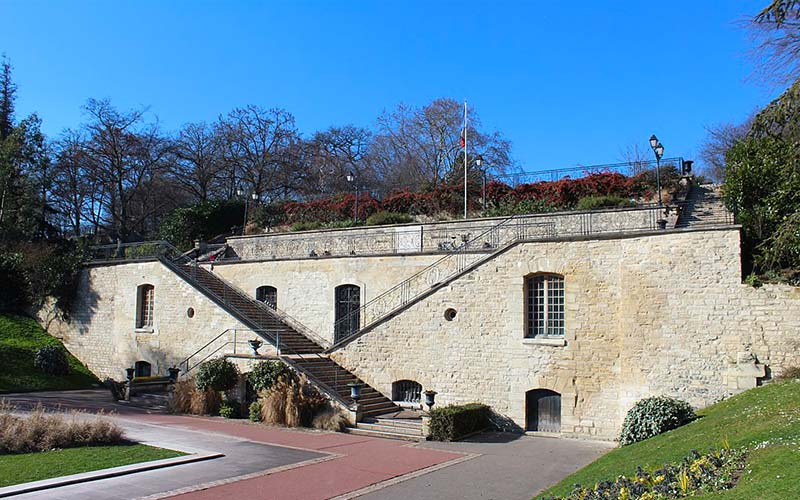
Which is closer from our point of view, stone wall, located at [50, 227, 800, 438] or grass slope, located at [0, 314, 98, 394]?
stone wall, located at [50, 227, 800, 438]

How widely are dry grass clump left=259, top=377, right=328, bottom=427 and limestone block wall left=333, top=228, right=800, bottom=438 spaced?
202 cm

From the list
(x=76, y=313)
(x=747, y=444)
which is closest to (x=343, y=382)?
(x=747, y=444)

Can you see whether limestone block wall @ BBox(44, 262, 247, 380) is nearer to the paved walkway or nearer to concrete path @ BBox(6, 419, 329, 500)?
the paved walkway

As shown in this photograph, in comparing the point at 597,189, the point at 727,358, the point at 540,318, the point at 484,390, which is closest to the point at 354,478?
the point at 484,390

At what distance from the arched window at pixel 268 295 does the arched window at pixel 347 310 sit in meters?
2.92

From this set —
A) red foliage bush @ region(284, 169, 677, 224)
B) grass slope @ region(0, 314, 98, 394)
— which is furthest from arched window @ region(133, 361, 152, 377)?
red foliage bush @ region(284, 169, 677, 224)

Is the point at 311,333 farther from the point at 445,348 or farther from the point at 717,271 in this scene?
the point at 717,271

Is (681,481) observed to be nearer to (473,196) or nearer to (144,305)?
(473,196)

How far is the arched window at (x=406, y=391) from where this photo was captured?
55.9 feet

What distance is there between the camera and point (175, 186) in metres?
35.4

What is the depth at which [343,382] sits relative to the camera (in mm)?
17188

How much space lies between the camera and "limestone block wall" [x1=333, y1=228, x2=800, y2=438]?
42.7 ft

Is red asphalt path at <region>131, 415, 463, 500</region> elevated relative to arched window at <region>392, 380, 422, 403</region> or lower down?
lower down

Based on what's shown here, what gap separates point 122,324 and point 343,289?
32.5 feet
